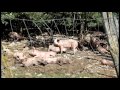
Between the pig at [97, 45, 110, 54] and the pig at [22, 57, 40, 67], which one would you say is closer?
the pig at [22, 57, 40, 67]

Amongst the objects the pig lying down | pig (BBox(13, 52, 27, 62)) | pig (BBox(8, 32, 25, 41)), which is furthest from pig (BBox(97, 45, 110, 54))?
pig (BBox(8, 32, 25, 41))

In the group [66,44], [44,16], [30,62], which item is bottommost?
[30,62]

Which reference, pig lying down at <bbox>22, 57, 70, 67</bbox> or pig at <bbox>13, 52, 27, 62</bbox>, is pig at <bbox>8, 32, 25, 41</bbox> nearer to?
pig at <bbox>13, 52, 27, 62</bbox>

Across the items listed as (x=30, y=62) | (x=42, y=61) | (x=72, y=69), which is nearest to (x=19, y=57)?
(x=30, y=62)

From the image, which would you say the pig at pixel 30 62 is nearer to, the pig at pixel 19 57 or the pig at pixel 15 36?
the pig at pixel 19 57

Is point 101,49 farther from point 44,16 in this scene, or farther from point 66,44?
point 44,16

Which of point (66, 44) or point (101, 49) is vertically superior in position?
point (66, 44)

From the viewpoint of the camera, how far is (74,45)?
5.99 meters

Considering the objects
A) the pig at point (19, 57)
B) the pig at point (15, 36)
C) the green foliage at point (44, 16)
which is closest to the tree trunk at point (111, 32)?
the pig at point (19, 57)

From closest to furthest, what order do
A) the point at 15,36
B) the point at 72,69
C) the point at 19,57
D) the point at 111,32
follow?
the point at 111,32 → the point at 72,69 → the point at 19,57 → the point at 15,36
